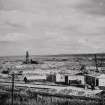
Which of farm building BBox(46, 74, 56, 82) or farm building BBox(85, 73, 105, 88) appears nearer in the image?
farm building BBox(85, 73, 105, 88)

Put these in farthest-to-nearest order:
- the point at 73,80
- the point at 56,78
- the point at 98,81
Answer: the point at 56,78 → the point at 73,80 → the point at 98,81

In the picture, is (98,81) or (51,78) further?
(51,78)

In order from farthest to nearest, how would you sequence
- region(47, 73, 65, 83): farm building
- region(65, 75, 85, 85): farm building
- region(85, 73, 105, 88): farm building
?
region(47, 73, 65, 83): farm building → region(65, 75, 85, 85): farm building → region(85, 73, 105, 88): farm building

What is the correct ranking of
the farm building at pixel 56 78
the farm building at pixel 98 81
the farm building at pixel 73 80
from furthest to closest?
the farm building at pixel 56 78, the farm building at pixel 73 80, the farm building at pixel 98 81

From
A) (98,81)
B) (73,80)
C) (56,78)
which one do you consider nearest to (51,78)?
(56,78)

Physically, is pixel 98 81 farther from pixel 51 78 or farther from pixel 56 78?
pixel 51 78

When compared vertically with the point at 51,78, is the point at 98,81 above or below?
above

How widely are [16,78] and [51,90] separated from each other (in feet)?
25.6

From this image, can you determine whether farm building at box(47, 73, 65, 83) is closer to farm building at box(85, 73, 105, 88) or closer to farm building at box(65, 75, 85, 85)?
farm building at box(65, 75, 85, 85)

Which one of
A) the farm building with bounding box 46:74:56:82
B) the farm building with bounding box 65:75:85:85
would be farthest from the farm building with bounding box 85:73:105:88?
the farm building with bounding box 46:74:56:82

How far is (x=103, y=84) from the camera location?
18.4 meters

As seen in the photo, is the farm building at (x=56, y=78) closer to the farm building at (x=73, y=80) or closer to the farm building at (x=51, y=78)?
the farm building at (x=51, y=78)

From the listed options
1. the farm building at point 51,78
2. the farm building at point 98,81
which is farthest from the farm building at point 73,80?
the farm building at point 51,78

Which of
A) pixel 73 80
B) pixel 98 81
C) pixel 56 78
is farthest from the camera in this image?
pixel 56 78
